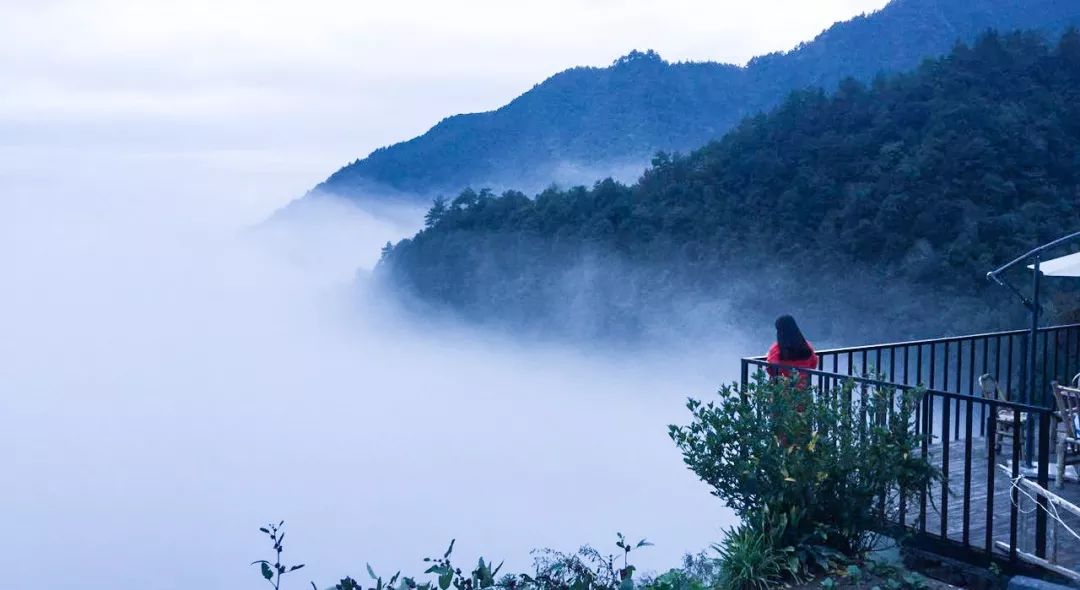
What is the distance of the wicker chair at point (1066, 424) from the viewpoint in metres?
6.22

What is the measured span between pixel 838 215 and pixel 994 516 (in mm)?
23713

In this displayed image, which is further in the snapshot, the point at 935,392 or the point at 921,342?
the point at 921,342

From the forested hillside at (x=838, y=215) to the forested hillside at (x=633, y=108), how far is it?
7.89m

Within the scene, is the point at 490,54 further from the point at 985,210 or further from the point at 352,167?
the point at 985,210

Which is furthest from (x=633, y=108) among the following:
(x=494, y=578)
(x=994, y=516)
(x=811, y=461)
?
(x=494, y=578)

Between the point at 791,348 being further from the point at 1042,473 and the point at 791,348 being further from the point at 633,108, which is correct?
the point at 633,108

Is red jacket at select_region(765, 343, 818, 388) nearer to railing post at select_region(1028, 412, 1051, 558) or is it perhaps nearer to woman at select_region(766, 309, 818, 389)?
woman at select_region(766, 309, 818, 389)

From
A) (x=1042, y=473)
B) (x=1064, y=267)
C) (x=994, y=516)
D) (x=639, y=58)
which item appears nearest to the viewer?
(x=1042, y=473)

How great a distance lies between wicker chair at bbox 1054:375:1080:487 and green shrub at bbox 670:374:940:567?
4.92ft

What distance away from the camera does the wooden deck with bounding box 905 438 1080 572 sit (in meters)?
5.49

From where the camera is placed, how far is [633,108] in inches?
2131

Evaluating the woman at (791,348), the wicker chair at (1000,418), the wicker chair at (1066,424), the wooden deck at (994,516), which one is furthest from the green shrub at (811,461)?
the wicker chair at (1000,418)

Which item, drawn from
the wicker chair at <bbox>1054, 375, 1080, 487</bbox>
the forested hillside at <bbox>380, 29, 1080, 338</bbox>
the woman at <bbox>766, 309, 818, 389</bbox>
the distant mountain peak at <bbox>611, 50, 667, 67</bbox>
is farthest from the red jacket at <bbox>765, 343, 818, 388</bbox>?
the distant mountain peak at <bbox>611, 50, 667, 67</bbox>

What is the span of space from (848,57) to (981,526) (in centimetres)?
4013
